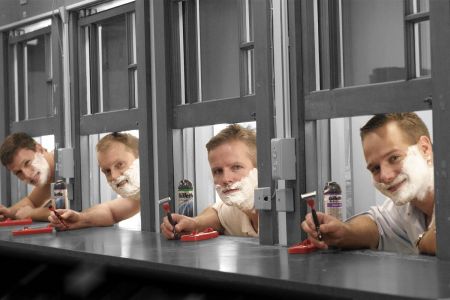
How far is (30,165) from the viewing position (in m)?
6.67

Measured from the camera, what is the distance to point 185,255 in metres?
4.10

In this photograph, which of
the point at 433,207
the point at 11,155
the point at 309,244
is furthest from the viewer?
the point at 11,155

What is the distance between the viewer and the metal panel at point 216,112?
15.1 ft

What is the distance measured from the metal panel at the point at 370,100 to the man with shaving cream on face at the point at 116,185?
1.80 metres

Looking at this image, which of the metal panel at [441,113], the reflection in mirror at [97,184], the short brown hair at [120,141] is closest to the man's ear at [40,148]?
the reflection in mirror at [97,184]

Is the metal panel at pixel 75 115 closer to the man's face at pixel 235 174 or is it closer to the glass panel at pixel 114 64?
the glass panel at pixel 114 64

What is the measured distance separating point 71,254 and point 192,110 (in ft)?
3.70

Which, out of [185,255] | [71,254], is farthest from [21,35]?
[185,255]

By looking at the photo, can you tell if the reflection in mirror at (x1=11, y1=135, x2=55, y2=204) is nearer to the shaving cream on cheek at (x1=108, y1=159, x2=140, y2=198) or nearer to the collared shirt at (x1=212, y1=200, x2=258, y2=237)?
the shaving cream on cheek at (x1=108, y1=159, x2=140, y2=198)

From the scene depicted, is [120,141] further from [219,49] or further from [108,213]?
[219,49]

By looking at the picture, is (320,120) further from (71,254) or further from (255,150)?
(71,254)

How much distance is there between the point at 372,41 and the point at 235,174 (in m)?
1.14

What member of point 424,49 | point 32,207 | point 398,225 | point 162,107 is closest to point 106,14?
point 162,107

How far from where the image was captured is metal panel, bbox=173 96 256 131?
461 centimetres
